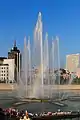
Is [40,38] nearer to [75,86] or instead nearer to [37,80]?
[37,80]

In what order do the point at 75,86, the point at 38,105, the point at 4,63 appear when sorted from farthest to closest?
the point at 4,63 < the point at 75,86 < the point at 38,105

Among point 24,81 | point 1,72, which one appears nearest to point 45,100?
point 24,81

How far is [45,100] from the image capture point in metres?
53.3

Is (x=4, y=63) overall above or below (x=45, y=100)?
above

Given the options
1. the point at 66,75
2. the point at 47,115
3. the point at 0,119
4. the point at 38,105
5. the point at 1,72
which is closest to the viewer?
the point at 0,119

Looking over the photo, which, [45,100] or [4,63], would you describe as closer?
[45,100]

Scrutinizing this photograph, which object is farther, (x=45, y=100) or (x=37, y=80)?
(x=37, y=80)

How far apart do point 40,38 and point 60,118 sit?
23.5 metres

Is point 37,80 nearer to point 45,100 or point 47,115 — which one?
point 45,100

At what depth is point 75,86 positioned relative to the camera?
132250mm

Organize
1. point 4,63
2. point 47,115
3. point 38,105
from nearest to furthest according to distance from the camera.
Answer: point 47,115 → point 38,105 → point 4,63

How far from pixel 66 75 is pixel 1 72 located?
4371cm

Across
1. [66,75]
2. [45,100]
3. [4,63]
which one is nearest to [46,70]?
[45,100]

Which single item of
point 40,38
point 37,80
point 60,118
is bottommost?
point 60,118
